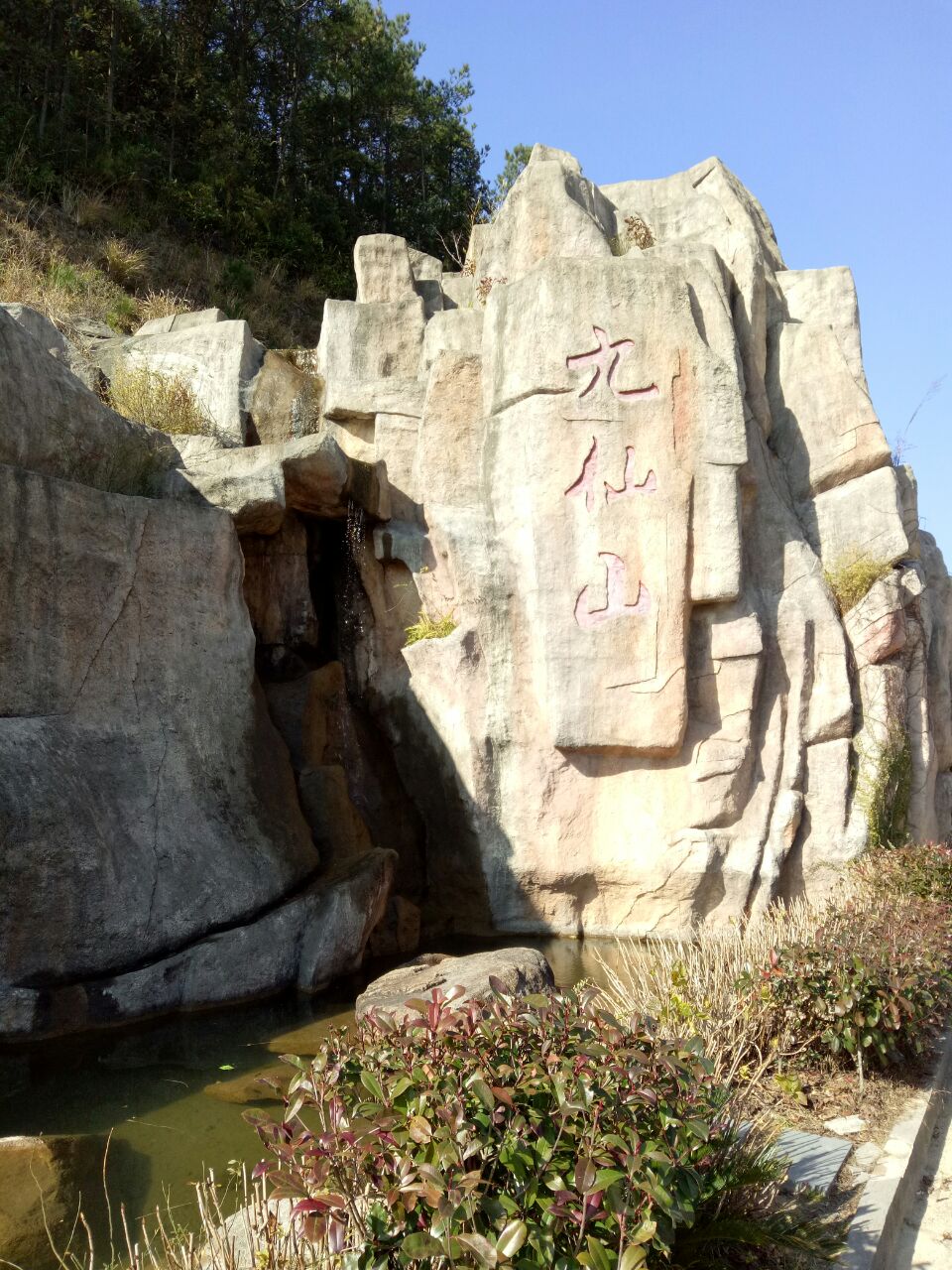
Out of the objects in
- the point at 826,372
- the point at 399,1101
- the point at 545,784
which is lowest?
the point at 399,1101

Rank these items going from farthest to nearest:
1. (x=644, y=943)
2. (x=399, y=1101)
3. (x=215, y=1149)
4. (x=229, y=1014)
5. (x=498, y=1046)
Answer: (x=644, y=943) < (x=229, y=1014) < (x=215, y=1149) < (x=498, y=1046) < (x=399, y=1101)

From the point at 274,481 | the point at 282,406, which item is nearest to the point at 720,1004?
the point at 274,481

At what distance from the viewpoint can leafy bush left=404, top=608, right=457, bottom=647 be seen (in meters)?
9.58

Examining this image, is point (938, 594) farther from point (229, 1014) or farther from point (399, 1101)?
point (399, 1101)

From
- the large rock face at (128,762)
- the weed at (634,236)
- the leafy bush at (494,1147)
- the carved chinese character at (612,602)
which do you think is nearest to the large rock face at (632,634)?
the carved chinese character at (612,602)

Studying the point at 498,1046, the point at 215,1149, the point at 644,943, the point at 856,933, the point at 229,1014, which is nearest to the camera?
the point at 498,1046

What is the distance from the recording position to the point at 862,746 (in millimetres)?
9062

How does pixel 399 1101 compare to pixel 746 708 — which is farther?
pixel 746 708

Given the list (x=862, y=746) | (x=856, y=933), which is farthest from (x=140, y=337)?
(x=856, y=933)

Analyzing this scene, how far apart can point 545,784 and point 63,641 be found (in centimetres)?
394

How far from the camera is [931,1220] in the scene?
4.07 metres

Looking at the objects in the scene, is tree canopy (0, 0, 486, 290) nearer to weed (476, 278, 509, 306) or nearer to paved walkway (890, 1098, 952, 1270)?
weed (476, 278, 509, 306)

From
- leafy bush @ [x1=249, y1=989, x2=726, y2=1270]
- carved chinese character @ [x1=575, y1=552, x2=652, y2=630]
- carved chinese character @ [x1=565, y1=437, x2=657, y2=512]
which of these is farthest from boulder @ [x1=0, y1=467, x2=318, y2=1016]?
leafy bush @ [x1=249, y1=989, x2=726, y2=1270]

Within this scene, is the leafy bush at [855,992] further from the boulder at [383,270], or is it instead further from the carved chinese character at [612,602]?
the boulder at [383,270]
